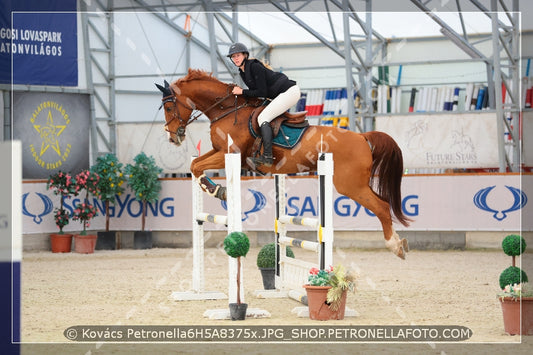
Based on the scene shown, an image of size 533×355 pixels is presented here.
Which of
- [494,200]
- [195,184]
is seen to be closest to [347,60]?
[494,200]

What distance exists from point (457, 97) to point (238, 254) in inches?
343

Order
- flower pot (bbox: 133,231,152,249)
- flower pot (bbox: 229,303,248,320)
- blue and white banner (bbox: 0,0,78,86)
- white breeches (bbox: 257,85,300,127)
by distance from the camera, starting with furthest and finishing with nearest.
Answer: blue and white banner (bbox: 0,0,78,86)
flower pot (bbox: 133,231,152,249)
white breeches (bbox: 257,85,300,127)
flower pot (bbox: 229,303,248,320)

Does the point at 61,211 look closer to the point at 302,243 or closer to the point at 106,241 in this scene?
the point at 106,241

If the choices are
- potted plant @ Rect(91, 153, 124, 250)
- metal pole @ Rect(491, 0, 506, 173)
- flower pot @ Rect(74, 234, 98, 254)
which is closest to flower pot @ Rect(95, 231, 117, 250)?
potted plant @ Rect(91, 153, 124, 250)

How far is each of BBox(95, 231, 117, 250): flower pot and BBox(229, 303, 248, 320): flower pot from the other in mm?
7126

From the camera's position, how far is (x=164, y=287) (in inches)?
318

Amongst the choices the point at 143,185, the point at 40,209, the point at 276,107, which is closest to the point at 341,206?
the point at 143,185

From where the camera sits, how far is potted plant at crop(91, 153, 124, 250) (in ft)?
40.5

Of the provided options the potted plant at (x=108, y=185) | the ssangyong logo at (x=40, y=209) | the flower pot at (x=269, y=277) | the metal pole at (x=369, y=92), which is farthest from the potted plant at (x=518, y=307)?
the ssangyong logo at (x=40, y=209)

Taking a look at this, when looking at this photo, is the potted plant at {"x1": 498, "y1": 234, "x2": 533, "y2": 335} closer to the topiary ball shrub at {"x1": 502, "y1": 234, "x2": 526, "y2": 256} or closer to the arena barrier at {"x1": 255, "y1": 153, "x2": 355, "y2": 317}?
the topiary ball shrub at {"x1": 502, "y1": 234, "x2": 526, "y2": 256}

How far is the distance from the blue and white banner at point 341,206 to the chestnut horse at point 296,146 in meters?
4.82

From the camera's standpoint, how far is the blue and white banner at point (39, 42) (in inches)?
508

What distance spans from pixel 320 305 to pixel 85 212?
23.1ft

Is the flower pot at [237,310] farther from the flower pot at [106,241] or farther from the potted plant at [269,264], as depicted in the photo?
the flower pot at [106,241]
